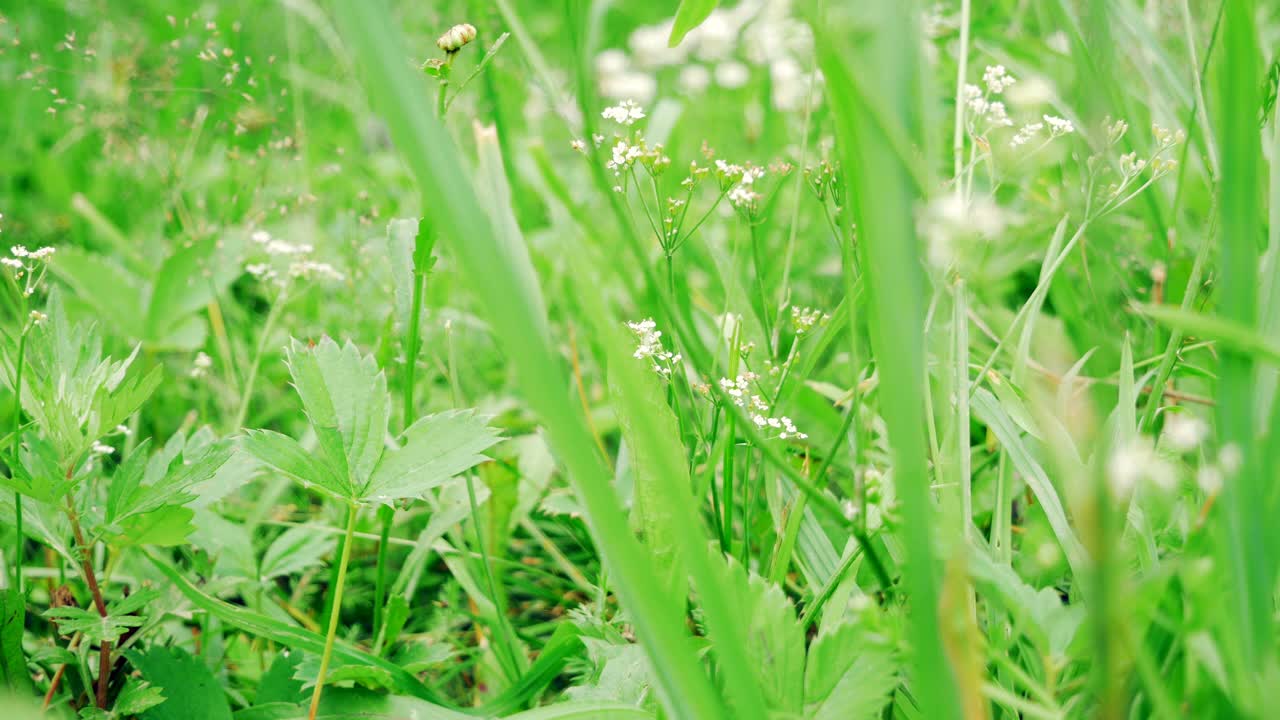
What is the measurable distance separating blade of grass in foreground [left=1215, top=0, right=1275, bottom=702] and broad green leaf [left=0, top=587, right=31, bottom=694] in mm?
1032

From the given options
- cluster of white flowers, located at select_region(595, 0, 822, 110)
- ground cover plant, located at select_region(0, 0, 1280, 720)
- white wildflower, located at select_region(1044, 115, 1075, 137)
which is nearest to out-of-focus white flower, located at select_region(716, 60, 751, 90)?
cluster of white flowers, located at select_region(595, 0, 822, 110)

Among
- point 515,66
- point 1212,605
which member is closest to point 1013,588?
point 1212,605

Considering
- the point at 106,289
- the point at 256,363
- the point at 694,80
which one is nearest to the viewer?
the point at 256,363

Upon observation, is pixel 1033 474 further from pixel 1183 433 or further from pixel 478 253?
pixel 478 253

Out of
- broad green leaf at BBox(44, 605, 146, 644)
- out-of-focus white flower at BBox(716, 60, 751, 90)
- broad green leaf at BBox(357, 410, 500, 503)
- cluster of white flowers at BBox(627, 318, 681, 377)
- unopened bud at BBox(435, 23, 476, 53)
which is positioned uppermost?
unopened bud at BBox(435, 23, 476, 53)

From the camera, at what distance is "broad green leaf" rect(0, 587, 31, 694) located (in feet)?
2.77

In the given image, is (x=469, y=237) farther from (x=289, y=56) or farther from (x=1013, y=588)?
(x=289, y=56)

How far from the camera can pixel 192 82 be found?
2.31 meters

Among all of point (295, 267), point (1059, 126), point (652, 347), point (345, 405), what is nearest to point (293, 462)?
point (345, 405)

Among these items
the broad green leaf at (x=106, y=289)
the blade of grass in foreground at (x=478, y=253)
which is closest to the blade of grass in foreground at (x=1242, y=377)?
the blade of grass in foreground at (x=478, y=253)

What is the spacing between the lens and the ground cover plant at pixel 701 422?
505 millimetres

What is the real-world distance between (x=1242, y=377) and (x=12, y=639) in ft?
3.60

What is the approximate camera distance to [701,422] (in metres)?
1.01

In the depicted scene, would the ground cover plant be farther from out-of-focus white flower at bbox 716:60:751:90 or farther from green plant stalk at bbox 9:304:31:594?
out-of-focus white flower at bbox 716:60:751:90
